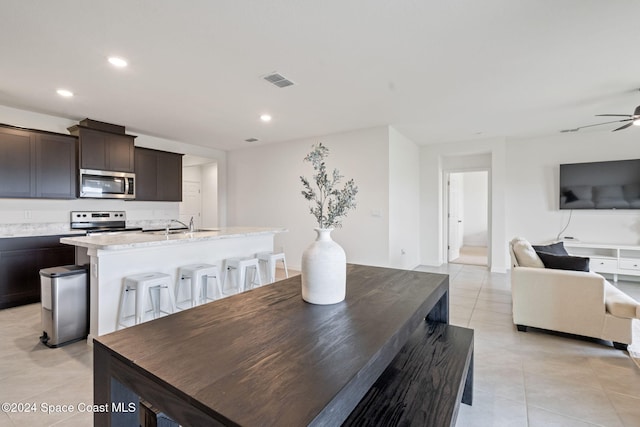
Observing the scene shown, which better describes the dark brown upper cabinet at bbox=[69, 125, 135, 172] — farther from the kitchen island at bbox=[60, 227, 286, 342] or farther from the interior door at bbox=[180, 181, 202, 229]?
the interior door at bbox=[180, 181, 202, 229]

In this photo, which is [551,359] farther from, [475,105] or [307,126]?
[307,126]

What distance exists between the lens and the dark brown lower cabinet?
3.55m

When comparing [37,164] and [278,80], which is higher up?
[278,80]

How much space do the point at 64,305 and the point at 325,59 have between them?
322 cm

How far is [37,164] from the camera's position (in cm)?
392

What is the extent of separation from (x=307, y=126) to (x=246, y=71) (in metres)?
2.00

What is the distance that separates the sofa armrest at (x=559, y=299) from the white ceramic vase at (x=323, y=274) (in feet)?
7.87

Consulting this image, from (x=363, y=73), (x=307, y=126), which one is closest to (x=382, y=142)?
(x=307, y=126)

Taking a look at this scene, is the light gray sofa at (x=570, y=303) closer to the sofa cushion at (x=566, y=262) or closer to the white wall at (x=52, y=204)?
the sofa cushion at (x=566, y=262)

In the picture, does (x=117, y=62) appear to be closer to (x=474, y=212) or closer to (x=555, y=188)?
(x=555, y=188)

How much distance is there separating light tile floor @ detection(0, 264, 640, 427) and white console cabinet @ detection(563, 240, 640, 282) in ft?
10.2

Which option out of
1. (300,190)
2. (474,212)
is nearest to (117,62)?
(300,190)

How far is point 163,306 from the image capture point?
311 centimetres

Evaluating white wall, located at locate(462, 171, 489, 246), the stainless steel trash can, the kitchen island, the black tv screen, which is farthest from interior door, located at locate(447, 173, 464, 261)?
the stainless steel trash can
